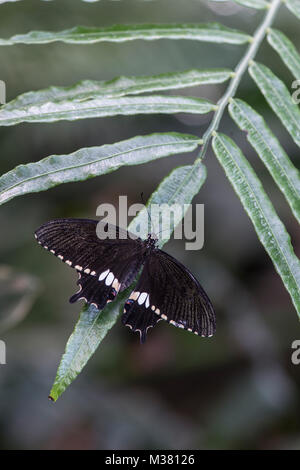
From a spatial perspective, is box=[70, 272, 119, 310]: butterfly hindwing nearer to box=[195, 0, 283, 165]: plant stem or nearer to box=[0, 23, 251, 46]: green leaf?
box=[195, 0, 283, 165]: plant stem

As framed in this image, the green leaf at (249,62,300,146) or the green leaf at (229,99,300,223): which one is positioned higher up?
the green leaf at (249,62,300,146)

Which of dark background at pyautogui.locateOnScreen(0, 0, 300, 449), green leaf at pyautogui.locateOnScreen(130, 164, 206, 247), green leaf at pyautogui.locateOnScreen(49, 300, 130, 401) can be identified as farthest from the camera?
dark background at pyautogui.locateOnScreen(0, 0, 300, 449)

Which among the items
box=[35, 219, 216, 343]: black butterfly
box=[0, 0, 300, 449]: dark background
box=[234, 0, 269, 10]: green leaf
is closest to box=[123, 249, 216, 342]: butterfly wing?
box=[35, 219, 216, 343]: black butterfly

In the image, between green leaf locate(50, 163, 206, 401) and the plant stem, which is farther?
the plant stem

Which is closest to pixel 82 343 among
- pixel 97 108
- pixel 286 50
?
pixel 97 108

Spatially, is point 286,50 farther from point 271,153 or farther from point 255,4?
point 271,153

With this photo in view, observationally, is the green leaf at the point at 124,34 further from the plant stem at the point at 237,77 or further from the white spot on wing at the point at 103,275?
the white spot on wing at the point at 103,275
